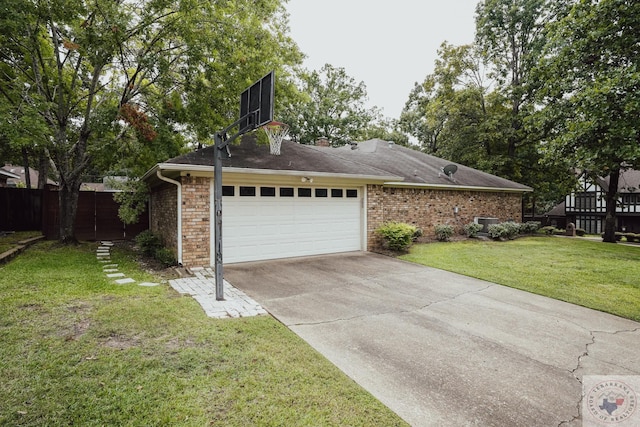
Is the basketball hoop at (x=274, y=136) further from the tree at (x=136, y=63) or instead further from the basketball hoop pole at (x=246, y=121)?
the basketball hoop pole at (x=246, y=121)

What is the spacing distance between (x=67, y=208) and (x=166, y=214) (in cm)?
384

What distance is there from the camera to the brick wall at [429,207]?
34.9ft

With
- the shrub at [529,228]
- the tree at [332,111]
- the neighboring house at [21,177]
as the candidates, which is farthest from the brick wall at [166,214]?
the neighboring house at [21,177]

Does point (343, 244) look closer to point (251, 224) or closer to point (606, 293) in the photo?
point (251, 224)

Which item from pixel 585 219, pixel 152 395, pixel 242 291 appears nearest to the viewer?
pixel 152 395

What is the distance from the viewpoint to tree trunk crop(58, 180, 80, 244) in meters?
10.1

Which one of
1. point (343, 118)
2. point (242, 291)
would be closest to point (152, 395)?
point (242, 291)

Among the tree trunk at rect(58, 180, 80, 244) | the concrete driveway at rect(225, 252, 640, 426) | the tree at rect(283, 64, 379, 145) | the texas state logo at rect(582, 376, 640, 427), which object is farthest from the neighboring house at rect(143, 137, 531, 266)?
the tree at rect(283, 64, 379, 145)

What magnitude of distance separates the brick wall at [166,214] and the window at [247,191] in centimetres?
155

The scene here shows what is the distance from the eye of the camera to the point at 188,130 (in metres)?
11.5

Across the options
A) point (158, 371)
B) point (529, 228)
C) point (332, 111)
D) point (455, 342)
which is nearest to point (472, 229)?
point (529, 228)

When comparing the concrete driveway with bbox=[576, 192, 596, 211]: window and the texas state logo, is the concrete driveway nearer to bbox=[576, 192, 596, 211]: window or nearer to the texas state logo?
the texas state logo

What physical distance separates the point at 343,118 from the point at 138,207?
73.6 ft

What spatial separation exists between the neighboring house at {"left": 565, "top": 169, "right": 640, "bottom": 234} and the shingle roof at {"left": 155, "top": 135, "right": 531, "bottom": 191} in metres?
17.2
